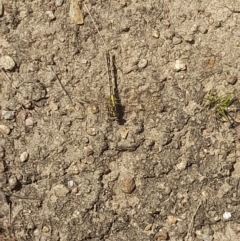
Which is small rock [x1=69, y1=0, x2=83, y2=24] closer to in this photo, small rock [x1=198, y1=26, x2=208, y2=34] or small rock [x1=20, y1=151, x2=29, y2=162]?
small rock [x1=198, y1=26, x2=208, y2=34]

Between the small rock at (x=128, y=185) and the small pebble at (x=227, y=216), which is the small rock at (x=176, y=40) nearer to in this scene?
the small rock at (x=128, y=185)

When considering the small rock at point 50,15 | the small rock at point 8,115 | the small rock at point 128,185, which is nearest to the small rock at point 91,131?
the small rock at point 128,185

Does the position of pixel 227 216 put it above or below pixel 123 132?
below

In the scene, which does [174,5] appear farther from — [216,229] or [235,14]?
[216,229]

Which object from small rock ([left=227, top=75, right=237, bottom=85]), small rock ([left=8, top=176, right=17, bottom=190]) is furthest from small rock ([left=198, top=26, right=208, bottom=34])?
small rock ([left=8, top=176, right=17, bottom=190])

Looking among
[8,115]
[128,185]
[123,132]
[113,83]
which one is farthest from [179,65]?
[8,115]

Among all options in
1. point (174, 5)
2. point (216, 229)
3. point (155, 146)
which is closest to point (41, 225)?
point (155, 146)

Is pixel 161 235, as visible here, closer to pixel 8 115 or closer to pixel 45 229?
pixel 45 229

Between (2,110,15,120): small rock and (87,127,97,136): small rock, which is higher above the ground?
(2,110,15,120): small rock
